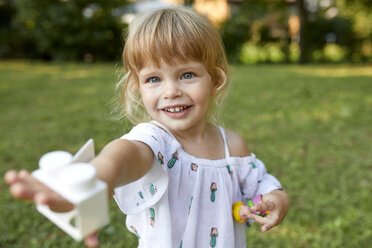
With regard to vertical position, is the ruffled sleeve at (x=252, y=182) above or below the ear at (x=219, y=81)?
below

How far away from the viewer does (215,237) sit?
1.48 m

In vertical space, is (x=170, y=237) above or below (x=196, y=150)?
below

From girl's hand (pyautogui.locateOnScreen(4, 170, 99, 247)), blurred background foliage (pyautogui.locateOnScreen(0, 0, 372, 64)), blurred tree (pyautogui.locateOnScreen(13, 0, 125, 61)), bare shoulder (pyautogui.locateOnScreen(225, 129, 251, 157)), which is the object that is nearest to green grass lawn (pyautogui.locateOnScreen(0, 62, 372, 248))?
bare shoulder (pyautogui.locateOnScreen(225, 129, 251, 157))

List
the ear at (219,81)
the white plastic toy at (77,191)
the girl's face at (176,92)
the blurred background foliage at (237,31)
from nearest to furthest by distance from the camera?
the white plastic toy at (77,191)
the girl's face at (176,92)
the ear at (219,81)
the blurred background foliage at (237,31)

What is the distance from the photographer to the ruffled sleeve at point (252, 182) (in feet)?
5.25

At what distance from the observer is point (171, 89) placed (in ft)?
4.27

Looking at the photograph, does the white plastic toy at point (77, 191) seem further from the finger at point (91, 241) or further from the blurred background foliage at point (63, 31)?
the blurred background foliage at point (63, 31)

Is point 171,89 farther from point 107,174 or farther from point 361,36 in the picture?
point 361,36

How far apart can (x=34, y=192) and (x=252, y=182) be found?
3.58 ft

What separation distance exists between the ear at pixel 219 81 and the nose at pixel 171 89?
0.30 metres

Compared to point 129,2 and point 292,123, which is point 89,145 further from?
point 129,2

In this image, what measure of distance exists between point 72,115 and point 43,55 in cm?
1116

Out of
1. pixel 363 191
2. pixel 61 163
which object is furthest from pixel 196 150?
pixel 363 191

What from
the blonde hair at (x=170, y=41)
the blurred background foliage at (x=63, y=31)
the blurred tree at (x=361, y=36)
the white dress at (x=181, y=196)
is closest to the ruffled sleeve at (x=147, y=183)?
the white dress at (x=181, y=196)
